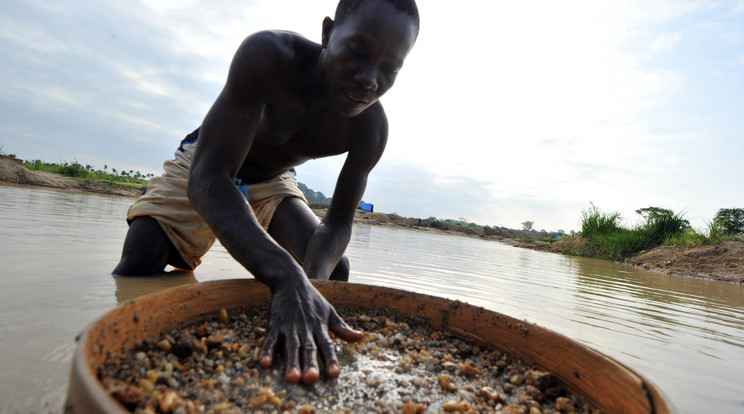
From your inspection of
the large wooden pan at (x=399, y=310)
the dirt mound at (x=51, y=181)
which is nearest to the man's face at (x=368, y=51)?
the large wooden pan at (x=399, y=310)

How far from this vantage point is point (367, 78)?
1.36 m

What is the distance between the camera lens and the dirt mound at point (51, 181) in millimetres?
9367

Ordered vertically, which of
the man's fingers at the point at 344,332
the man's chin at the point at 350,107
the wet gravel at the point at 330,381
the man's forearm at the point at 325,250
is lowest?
the wet gravel at the point at 330,381

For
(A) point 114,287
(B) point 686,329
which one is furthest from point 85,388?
(B) point 686,329

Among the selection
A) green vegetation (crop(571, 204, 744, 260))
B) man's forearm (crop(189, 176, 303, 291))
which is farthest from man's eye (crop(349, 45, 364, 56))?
green vegetation (crop(571, 204, 744, 260))

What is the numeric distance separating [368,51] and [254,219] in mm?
691

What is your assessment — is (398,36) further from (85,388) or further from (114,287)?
(114,287)

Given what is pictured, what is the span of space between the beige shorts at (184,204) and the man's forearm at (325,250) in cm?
59

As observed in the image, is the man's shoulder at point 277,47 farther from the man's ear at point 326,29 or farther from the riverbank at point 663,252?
the riverbank at point 663,252

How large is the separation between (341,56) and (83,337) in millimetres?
1132

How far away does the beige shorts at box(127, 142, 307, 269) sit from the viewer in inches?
83.4

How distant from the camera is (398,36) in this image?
135 cm

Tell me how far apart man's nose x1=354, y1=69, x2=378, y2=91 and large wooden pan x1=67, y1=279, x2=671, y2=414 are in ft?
2.33

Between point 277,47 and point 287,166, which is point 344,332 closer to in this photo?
point 277,47
